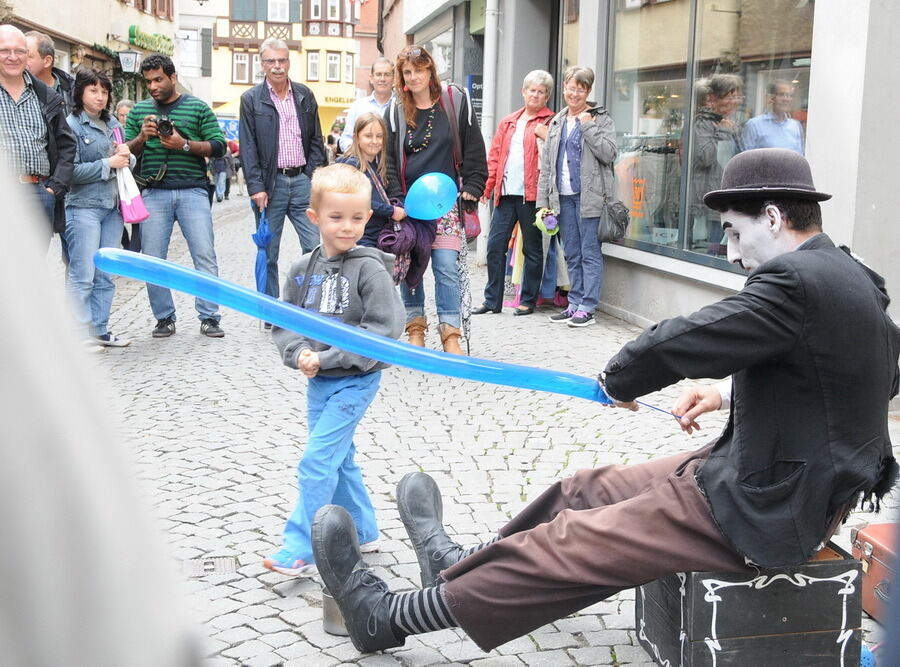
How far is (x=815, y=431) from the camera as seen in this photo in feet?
8.85

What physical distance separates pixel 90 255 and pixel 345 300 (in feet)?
16.0

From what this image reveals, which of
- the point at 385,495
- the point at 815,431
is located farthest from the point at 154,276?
the point at 385,495

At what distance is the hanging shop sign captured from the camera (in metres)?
33.3

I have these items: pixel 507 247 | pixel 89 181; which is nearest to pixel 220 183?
pixel 507 247

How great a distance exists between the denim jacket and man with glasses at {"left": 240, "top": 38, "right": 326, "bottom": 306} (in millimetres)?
1013

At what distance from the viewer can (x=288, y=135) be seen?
883 centimetres

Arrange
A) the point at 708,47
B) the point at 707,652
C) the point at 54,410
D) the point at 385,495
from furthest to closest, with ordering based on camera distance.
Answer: the point at 708,47, the point at 385,495, the point at 707,652, the point at 54,410

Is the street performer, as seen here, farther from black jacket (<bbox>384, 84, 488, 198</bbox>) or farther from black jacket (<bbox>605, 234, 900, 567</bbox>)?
black jacket (<bbox>384, 84, 488, 198</bbox>)

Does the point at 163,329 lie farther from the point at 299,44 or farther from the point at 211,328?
the point at 299,44

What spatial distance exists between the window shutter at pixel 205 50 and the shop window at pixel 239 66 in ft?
58.3

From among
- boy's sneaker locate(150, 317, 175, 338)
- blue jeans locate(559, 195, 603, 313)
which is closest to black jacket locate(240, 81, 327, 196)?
boy's sneaker locate(150, 317, 175, 338)

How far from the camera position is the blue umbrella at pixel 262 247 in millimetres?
8875

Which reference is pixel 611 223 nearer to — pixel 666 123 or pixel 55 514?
pixel 666 123

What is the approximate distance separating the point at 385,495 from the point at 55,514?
14.1ft
